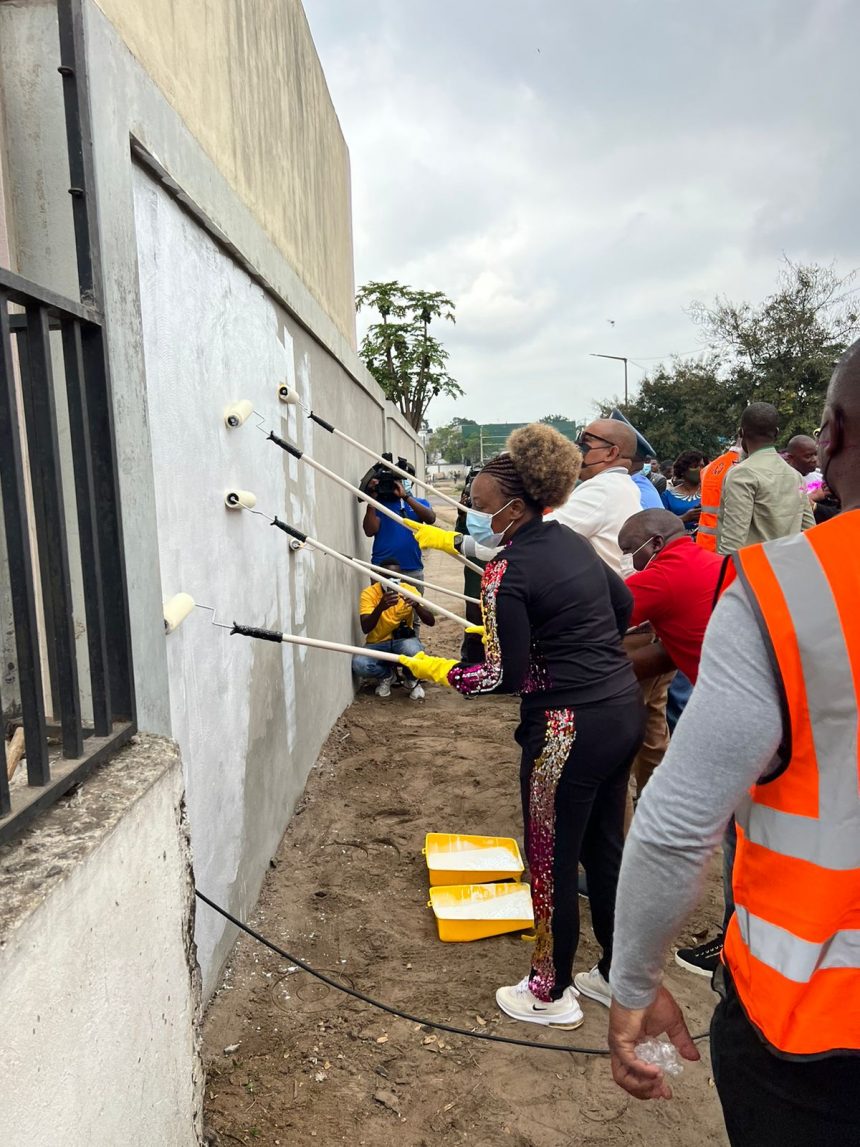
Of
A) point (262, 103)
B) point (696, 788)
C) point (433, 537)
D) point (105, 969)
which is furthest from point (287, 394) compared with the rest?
point (696, 788)

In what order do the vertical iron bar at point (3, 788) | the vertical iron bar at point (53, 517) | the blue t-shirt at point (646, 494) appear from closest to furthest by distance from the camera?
the vertical iron bar at point (3, 788) < the vertical iron bar at point (53, 517) < the blue t-shirt at point (646, 494)

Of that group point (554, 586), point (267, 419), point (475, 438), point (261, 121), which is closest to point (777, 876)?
point (554, 586)

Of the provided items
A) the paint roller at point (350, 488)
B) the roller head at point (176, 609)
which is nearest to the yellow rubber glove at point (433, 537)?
the paint roller at point (350, 488)

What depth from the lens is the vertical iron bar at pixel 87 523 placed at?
64.5 inches

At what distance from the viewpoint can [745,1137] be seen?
3.95 feet

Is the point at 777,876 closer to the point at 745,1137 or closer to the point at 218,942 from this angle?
the point at 745,1137

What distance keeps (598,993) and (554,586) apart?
1.64m

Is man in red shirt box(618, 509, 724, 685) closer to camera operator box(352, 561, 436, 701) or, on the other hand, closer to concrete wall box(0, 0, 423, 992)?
concrete wall box(0, 0, 423, 992)

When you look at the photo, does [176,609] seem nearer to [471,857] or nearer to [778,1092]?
[778,1092]

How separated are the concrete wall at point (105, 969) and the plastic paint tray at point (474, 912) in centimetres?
154

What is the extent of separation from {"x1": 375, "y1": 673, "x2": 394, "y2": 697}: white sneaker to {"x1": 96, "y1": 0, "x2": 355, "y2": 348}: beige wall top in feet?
10.4

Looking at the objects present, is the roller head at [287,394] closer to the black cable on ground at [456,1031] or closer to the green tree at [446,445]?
the black cable on ground at [456,1031]

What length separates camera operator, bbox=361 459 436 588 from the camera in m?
6.68

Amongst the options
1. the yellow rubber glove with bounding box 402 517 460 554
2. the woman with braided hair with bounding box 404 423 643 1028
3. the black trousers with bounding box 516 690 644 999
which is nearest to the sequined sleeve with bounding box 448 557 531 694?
the woman with braided hair with bounding box 404 423 643 1028
